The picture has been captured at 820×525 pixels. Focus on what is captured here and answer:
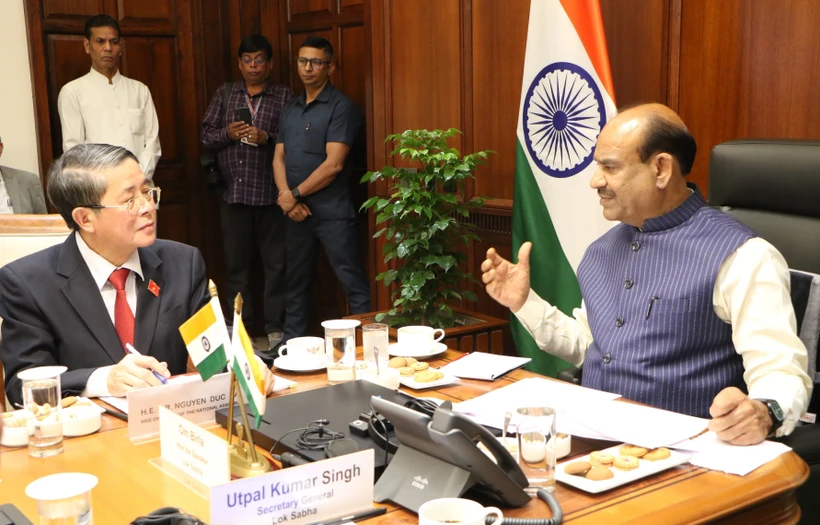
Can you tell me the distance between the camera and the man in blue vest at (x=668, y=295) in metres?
1.84

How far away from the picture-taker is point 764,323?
71.7 inches

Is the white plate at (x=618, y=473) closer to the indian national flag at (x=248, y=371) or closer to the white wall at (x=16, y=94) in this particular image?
the indian national flag at (x=248, y=371)

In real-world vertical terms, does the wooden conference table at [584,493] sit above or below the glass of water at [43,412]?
below

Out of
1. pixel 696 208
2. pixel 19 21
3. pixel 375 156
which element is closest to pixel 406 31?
pixel 375 156

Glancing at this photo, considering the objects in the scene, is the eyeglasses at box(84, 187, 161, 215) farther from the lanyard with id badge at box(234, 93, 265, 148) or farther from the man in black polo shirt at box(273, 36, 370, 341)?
the lanyard with id badge at box(234, 93, 265, 148)

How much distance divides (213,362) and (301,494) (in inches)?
14.6

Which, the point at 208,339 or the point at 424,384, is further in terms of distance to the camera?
the point at 424,384

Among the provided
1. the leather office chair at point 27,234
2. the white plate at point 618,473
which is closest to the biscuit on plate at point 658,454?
the white plate at point 618,473

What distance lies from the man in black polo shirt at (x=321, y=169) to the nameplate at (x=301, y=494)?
11.7 feet

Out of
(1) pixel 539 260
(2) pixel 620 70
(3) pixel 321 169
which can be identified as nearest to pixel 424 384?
(1) pixel 539 260

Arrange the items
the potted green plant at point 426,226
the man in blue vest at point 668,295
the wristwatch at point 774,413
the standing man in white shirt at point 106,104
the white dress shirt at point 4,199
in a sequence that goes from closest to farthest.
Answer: the wristwatch at point 774,413, the man in blue vest at point 668,295, the potted green plant at point 426,226, the white dress shirt at point 4,199, the standing man in white shirt at point 106,104

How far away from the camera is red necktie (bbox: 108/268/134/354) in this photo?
2139mm

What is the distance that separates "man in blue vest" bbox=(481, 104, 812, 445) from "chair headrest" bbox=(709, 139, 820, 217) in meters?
0.16

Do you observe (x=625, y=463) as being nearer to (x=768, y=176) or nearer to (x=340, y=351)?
(x=340, y=351)
